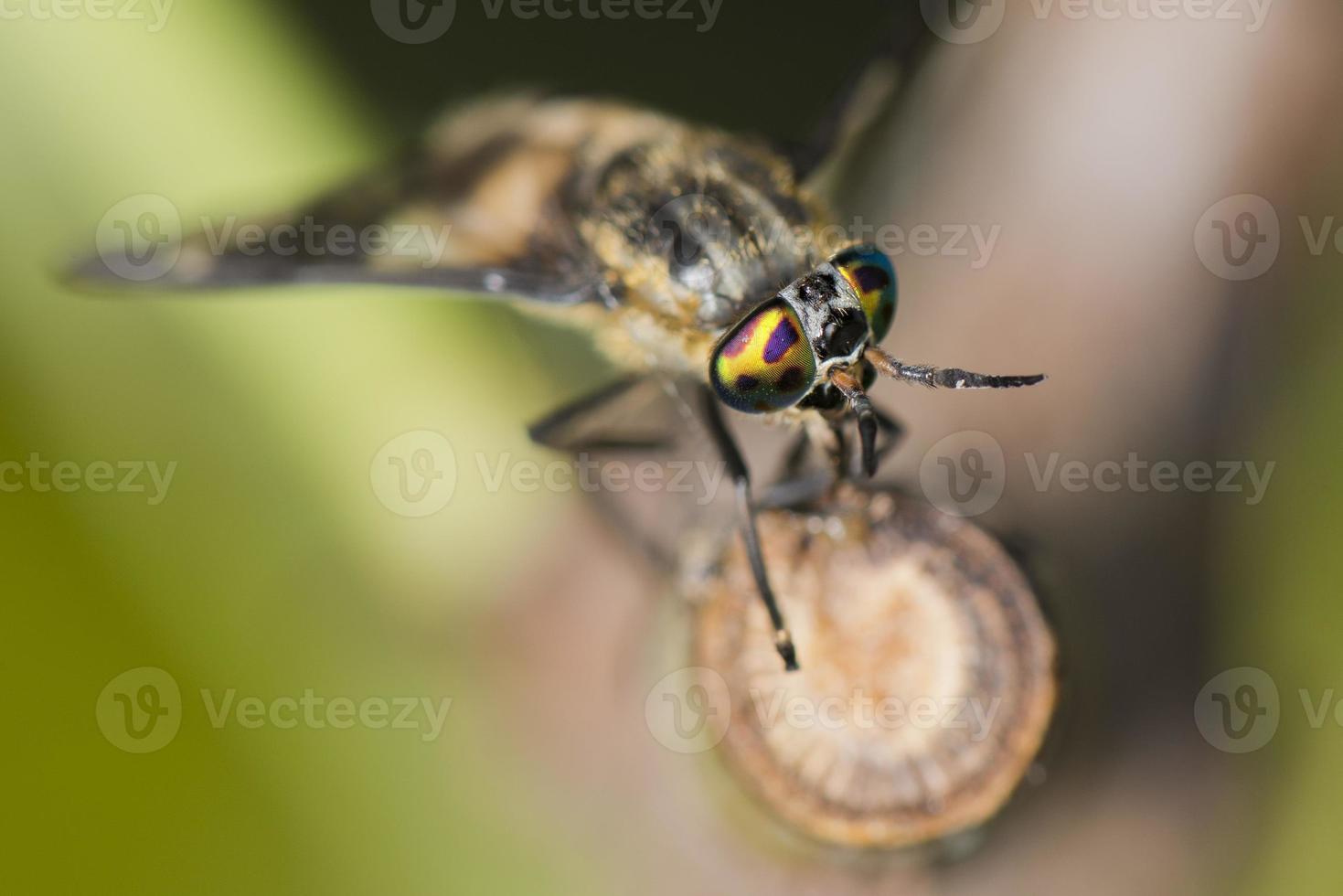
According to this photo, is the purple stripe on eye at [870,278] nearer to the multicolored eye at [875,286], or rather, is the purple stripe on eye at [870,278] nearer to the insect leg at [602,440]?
the multicolored eye at [875,286]

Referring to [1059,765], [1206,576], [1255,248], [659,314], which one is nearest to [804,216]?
[659,314]

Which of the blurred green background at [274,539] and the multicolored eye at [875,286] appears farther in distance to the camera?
the multicolored eye at [875,286]

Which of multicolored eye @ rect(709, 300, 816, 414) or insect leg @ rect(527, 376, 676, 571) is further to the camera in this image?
insect leg @ rect(527, 376, 676, 571)

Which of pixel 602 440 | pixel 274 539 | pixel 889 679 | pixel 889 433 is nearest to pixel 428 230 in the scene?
pixel 602 440

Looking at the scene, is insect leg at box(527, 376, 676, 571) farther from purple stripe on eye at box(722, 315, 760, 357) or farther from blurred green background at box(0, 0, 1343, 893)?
purple stripe on eye at box(722, 315, 760, 357)

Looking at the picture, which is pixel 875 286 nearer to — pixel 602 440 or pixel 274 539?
pixel 602 440

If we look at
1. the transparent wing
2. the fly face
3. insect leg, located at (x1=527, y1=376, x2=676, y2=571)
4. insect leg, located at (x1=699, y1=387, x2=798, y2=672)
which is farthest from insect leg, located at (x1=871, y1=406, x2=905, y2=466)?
the transparent wing

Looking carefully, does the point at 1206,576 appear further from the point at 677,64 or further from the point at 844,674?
the point at 677,64

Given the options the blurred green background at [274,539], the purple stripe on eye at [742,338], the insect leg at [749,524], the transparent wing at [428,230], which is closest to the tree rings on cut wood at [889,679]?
the insect leg at [749,524]

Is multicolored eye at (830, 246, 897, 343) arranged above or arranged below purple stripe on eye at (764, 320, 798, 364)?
above

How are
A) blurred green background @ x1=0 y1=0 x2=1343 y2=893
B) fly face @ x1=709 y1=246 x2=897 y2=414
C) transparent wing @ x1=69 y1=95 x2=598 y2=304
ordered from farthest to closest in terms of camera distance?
transparent wing @ x1=69 y1=95 x2=598 y2=304 < fly face @ x1=709 y1=246 x2=897 y2=414 < blurred green background @ x1=0 y1=0 x2=1343 y2=893
